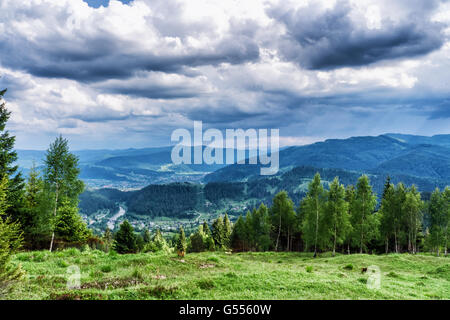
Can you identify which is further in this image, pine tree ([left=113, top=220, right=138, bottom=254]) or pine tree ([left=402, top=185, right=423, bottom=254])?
pine tree ([left=113, top=220, right=138, bottom=254])

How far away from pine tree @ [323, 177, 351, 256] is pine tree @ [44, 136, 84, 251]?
42133mm

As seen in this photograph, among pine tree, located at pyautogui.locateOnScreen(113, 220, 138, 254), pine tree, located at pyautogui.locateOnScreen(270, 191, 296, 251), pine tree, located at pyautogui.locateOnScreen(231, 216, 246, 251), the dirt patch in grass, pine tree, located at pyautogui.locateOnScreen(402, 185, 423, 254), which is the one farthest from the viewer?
pine tree, located at pyautogui.locateOnScreen(231, 216, 246, 251)

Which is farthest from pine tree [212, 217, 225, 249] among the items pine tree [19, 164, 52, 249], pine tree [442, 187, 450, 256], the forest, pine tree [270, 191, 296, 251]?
pine tree [442, 187, 450, 256]

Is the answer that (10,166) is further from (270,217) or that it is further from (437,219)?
(437,219)

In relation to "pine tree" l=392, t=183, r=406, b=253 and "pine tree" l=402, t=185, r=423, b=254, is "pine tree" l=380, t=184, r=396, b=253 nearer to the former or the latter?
"pine tree" l=392, t=183, r=406, b=253

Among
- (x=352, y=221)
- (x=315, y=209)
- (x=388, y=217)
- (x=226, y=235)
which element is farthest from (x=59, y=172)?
(x=226, y=235)

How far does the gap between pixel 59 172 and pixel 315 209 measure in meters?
42.1

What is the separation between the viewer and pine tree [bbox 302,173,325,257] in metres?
48.2

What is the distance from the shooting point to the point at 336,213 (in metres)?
47.8

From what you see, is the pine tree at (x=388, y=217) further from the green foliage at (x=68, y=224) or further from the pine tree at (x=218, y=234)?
the green foliage at (x=68, y=224)

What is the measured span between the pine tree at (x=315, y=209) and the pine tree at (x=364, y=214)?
321 inches

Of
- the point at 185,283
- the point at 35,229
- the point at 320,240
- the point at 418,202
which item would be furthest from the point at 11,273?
the point at 418,202
